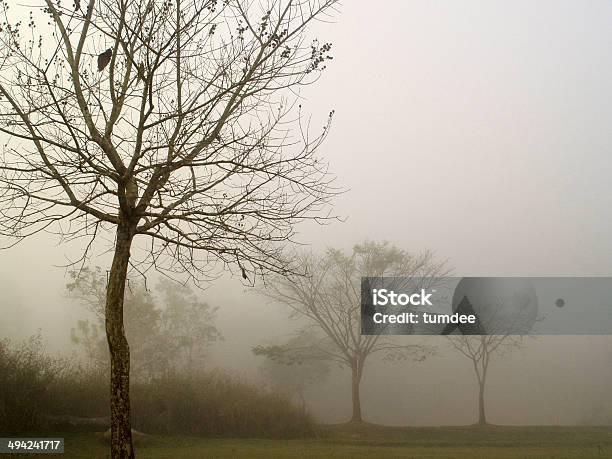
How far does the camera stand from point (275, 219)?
984cm

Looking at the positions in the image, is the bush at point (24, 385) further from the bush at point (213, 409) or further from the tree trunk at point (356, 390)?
the tree trunk at point (356, 390)

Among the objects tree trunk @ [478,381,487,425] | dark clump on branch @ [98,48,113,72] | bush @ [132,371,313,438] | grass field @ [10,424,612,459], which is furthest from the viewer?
tree trunk @ [478,381,487,425]

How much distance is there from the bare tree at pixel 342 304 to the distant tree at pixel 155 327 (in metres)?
3.98

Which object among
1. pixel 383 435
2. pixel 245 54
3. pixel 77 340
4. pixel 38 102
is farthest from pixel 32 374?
pixel 77 340

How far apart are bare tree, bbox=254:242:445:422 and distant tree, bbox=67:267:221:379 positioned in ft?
13.1

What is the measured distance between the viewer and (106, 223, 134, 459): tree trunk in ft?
28.9

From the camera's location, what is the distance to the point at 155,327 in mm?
30281

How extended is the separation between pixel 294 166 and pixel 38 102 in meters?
3.78

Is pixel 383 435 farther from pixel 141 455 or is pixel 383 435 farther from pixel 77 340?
pixel 77 340

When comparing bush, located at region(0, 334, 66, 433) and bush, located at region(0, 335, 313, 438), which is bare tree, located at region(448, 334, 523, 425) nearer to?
bush, located at region(0, 335, 313, 438)

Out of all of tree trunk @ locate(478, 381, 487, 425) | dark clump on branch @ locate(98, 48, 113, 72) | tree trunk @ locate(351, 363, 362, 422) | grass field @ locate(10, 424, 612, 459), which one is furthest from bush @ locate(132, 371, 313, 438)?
dark clump on branch @ locate(98, 48, 113, 72)

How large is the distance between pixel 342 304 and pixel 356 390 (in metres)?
3.65

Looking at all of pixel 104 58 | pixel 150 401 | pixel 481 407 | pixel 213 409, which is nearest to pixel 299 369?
pixel 481 407

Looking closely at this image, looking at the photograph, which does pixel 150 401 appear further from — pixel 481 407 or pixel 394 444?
pixel 481 407
